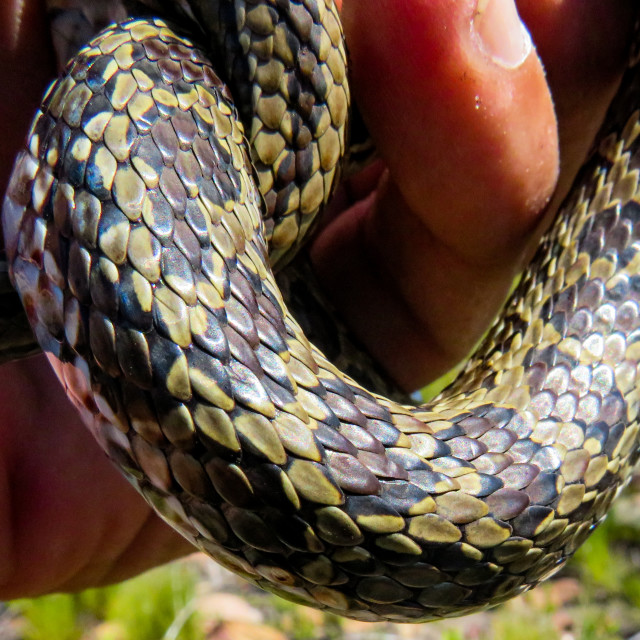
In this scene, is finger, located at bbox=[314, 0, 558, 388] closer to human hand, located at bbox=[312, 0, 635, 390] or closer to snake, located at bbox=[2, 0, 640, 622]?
human hand, located at bbox=[312, 0, 635, 390]

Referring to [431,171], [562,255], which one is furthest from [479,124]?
[562,255]

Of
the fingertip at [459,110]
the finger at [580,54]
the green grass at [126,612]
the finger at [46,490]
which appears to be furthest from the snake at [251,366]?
the green grass at [126,612]

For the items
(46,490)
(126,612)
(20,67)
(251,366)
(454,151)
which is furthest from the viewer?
(126,612)

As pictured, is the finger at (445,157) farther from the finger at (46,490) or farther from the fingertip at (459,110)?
the finger at (46,490)

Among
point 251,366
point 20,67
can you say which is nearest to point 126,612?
point 20,67

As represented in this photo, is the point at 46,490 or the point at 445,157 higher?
the point at 445,157

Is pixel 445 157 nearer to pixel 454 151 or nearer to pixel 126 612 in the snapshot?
pixel 454 151

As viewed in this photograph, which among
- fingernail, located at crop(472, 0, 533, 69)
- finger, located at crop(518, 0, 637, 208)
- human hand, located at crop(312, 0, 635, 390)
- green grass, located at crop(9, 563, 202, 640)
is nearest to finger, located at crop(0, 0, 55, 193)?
human hand, located at crop(312, 0, 635, 390)

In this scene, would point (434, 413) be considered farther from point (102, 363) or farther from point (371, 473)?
point (102, 363)

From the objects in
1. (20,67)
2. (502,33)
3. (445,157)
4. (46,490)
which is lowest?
(46,490)
